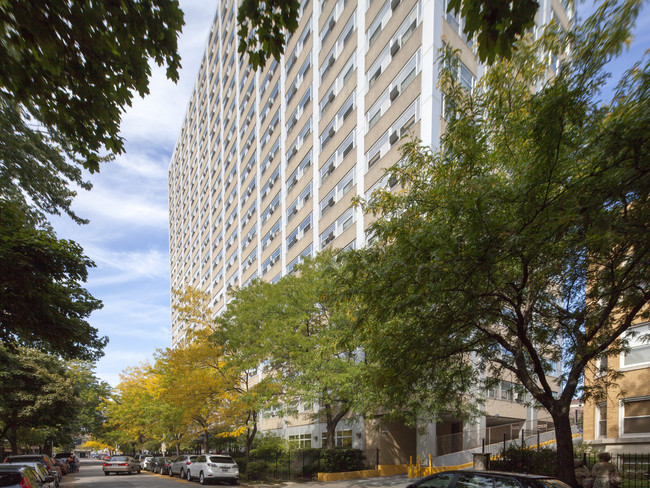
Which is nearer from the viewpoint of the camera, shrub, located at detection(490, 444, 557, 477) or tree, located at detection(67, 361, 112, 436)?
shrub, located at detection(490, 444, 557, 477)

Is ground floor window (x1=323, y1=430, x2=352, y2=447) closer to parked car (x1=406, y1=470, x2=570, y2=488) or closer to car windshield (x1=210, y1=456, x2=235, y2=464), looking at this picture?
car windshield (x1=210, y1=456, x2=235, y2=464)

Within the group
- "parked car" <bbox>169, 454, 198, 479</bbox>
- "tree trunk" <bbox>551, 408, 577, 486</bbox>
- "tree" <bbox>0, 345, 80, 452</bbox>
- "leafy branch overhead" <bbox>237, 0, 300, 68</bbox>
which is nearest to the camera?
"leafy branch overhead" <bbox>237, 0, 300, 68</bbox>

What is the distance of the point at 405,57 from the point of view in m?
24.8

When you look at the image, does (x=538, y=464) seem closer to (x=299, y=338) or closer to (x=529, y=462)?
(x=529, y=462)

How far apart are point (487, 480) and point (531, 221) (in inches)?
165

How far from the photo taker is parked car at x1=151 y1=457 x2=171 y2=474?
31.0m

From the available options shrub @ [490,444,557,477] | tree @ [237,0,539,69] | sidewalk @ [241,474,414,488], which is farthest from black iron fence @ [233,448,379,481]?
tree @ [237,0,539,69]

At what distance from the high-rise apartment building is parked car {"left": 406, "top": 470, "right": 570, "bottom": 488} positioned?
7.24m

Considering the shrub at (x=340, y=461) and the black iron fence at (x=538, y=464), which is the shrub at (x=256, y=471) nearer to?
the shrub at (x=340, y=461)

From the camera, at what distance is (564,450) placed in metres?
9.73

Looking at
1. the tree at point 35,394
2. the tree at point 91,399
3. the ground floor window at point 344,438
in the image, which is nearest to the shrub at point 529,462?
the ground floor window at point 344,438

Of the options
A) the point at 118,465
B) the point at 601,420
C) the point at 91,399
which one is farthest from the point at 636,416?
the point at 91,399

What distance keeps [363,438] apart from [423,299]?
64.8 feet

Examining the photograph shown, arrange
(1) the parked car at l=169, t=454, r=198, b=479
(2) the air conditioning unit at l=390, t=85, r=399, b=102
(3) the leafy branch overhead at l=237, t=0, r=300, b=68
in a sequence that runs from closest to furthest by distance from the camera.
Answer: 1. (3) the leafy branch overhead at l=237, t=0, r=300, b=68
2. (1) the parked car at l=169, t=454, r=198, b=479
3. (2) the air conditioning unit at l=390, t=85, r=399, b=102
